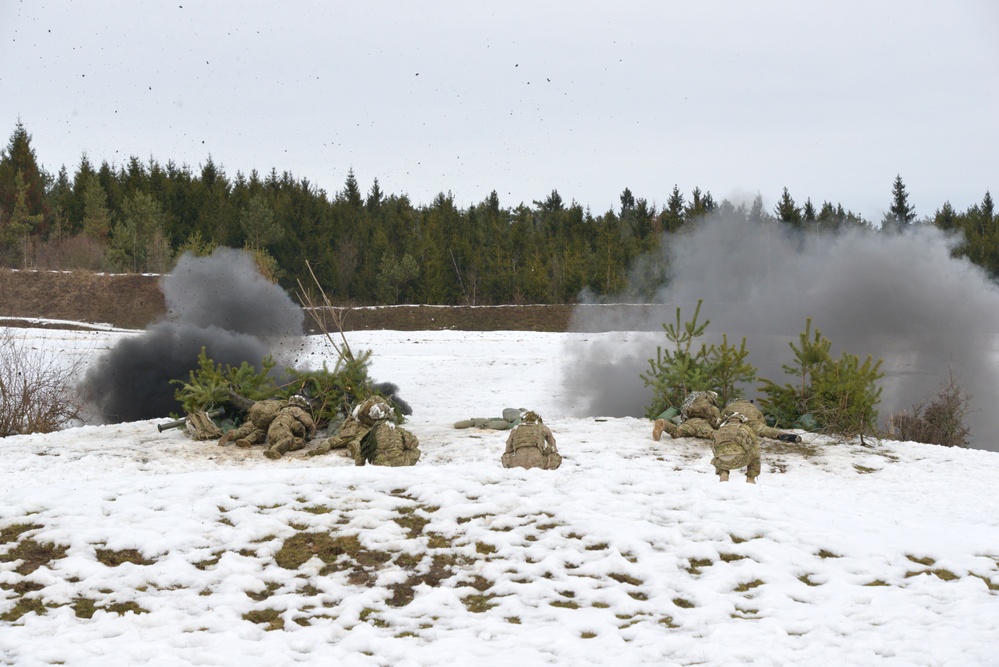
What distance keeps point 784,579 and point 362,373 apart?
1079 cm

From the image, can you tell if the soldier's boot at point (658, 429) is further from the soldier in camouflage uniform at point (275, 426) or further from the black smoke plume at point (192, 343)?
the black smoke plume at point (192, 343)

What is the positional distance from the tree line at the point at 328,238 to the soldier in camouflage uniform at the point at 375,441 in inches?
1255

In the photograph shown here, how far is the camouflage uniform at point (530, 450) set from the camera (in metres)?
11.8

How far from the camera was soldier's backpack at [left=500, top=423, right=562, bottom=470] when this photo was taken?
11805 millimetres

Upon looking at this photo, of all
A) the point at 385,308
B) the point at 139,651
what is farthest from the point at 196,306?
the point at 139,651

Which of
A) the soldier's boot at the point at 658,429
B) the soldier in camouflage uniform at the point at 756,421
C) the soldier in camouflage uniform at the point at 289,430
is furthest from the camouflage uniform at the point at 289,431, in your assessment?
the soldier in camouflage uniform at the point at 756,421

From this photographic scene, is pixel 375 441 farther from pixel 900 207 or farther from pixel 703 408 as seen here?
A: pixel 900 207

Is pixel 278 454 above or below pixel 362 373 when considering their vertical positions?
below

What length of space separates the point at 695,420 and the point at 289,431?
711 centimetres

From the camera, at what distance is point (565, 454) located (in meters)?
14.0

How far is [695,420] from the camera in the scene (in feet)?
52.3

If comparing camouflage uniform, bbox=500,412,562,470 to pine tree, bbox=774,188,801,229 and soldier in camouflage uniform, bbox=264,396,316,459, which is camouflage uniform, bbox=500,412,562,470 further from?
pine tree, bbox=774,188,801,229

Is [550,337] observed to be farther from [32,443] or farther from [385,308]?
[32,443]

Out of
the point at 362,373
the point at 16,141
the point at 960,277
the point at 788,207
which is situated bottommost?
the point at 362,373
